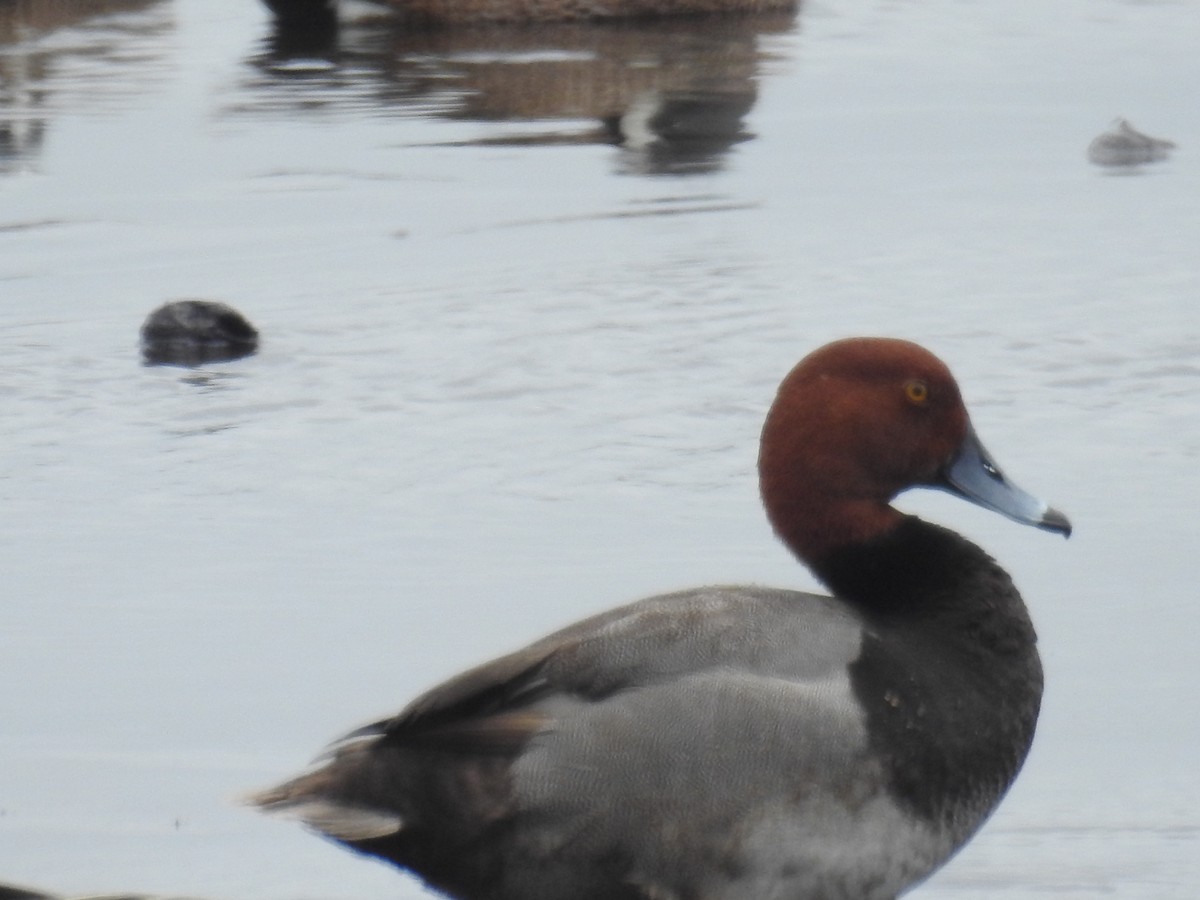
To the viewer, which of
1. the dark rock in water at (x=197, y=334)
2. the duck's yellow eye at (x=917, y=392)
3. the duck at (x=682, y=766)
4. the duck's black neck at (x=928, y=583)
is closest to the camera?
the duck at (x=682, y=766)

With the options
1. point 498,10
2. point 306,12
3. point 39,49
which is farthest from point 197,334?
point 306,12

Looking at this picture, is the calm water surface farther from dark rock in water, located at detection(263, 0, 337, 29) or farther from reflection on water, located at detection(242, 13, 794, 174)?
dark rock in water, located at detection(263, 0, 337, 29)

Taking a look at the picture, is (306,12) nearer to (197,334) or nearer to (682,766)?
(197,334)

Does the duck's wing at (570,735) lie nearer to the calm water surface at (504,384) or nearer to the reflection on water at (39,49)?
the calm water surface at (504,384)

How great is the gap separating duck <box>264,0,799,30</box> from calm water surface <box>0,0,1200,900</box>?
1.51 m

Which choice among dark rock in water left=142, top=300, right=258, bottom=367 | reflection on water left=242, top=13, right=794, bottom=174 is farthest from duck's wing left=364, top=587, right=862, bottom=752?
reflection on water left=242, top=13, right=794, bottom=174

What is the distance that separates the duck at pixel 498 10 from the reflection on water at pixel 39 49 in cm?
92

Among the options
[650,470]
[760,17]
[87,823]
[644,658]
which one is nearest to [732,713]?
[644,658]

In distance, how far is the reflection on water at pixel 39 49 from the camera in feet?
34.5

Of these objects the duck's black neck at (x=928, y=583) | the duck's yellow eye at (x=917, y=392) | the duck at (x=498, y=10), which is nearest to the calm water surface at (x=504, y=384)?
the duck's black neck at (x=928, y=583)

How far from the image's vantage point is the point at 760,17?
14156 millimetres

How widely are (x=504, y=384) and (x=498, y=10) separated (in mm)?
7536

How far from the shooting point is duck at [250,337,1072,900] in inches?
145

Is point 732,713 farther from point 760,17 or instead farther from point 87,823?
point 760,17
